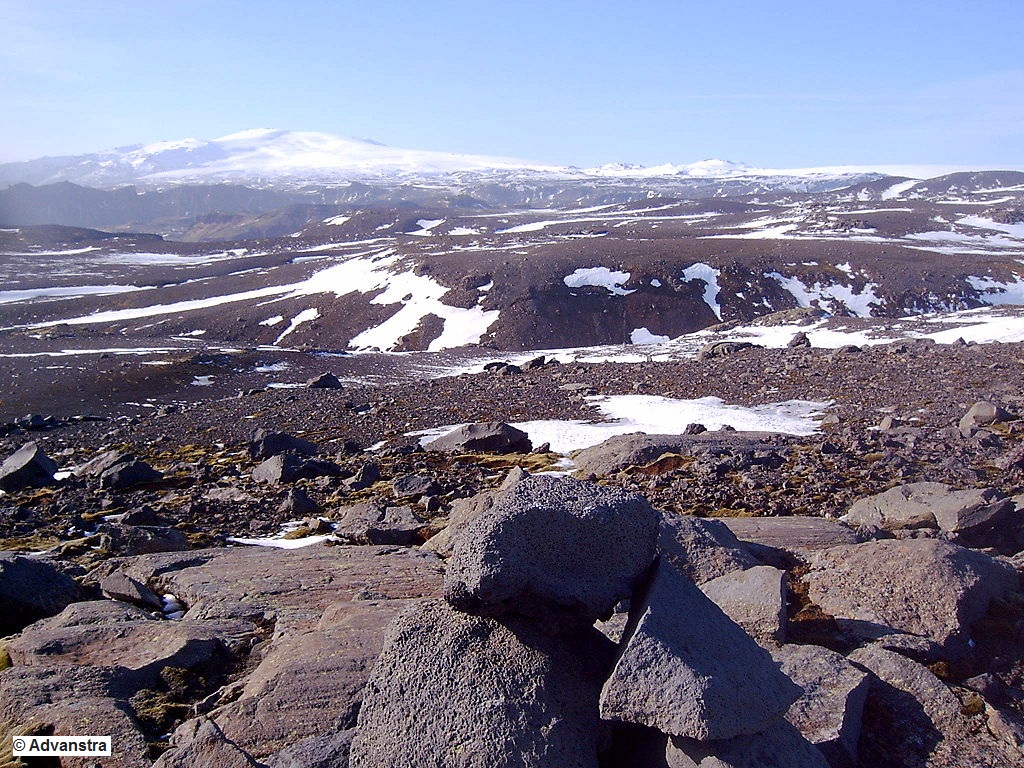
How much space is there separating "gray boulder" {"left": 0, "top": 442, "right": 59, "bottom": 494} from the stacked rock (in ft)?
48.2

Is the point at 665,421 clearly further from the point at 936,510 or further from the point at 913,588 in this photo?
the point at 913,588

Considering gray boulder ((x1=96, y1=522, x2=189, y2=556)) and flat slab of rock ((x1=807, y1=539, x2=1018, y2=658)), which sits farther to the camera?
gray boulder ((x1=96, y1=522, x2=189, y2=556))

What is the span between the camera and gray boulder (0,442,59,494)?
1540 cm

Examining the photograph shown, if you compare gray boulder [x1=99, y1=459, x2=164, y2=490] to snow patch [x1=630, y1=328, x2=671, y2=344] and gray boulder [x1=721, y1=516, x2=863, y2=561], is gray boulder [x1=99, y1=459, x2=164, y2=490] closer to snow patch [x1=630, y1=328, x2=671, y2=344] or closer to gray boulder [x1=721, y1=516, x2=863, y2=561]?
gray boulder [x1=721, y1=516, x2=863, y2=561]

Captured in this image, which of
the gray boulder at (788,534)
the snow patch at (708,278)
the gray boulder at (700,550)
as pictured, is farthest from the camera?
the snow patch at (708,278)

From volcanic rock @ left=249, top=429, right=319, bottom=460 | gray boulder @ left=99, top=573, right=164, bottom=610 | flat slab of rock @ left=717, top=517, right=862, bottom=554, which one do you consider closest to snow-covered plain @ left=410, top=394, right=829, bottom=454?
volcanic rock @ left=249, top=429, right=319, bottom=460

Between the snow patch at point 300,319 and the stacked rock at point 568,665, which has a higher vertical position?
the stacked rock at point 568,665

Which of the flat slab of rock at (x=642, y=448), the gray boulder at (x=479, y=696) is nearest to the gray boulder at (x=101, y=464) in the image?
the flat slab of rock at (x=642, y=448)

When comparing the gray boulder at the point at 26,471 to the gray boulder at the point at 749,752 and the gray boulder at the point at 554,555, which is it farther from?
the gray boulder at the point at 749,752

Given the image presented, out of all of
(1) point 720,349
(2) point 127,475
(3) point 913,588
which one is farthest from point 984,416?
(2) point 127,475

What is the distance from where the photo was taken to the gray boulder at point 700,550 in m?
7.34

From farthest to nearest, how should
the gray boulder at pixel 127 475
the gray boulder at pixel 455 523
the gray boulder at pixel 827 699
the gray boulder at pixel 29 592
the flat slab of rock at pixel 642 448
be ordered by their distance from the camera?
the gray boulder at pixel 127 475 → the flat slab of rock at pixel 642 448 → the gray boulder at pixel 455 523 → the gray boulder at pixel 29 592 → the gray boulder at pixel 827 699

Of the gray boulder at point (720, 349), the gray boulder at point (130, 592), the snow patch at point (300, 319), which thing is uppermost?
the gray boulder at point (130, 592)

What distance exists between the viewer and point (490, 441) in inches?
652
